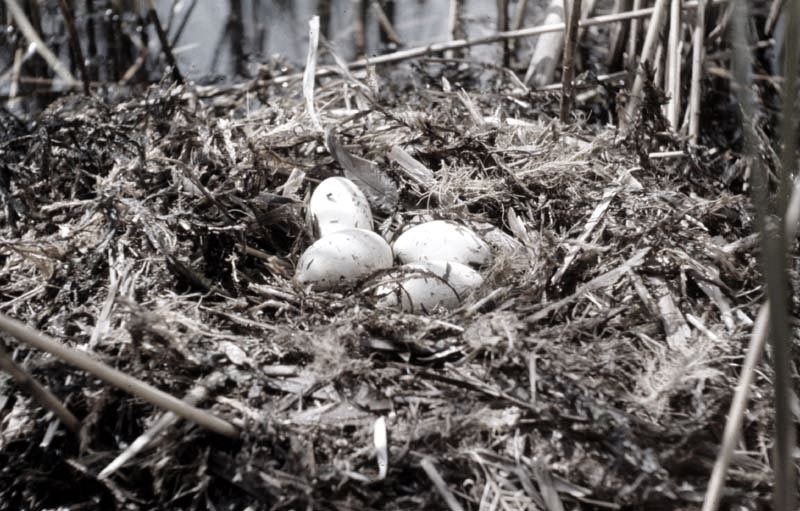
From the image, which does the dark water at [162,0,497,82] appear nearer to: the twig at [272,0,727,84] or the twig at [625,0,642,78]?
the twig at [272,0,727,84]

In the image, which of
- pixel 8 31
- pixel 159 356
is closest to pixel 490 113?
pixel 159 356

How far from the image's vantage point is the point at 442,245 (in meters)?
1.66

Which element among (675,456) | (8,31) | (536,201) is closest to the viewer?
(675,456)

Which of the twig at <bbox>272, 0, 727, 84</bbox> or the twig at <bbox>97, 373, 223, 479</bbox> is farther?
the twig at <bbox>272, 0, 727, 84</bbox>

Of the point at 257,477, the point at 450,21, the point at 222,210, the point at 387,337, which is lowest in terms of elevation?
the point at 257,477

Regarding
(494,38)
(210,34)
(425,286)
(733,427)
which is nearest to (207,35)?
(210,34)

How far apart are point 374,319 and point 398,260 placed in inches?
11.4

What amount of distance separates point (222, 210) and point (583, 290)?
0.70 meters

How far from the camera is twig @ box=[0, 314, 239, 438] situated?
1059 millimetres

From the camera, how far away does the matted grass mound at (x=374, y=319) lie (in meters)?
1.27

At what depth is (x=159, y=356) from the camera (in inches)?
53.3

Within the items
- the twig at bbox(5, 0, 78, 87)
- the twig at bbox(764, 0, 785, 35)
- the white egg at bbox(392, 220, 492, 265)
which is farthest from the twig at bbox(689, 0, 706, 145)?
the twig at bbox(5, 0, 78, 87)

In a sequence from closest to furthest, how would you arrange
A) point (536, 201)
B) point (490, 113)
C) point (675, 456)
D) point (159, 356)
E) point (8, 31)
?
point (675, 456), point (159, 356), point (536, 201), point (490, 113), point (8, 31)

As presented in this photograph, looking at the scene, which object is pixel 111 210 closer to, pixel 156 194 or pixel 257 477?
pixel 156 194
